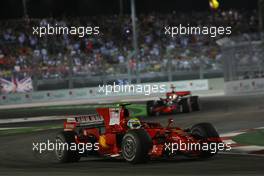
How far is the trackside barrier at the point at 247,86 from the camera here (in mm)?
32500

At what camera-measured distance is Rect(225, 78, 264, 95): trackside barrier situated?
3250 centimetres

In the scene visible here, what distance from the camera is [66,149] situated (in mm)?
12734

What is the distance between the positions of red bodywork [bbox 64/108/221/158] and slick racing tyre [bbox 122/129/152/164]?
0.85ft

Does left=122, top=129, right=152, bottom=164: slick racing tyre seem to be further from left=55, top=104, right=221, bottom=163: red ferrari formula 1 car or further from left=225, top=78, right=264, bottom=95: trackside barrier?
left=225, top=78, right=264, bottom=95: trackside barrier

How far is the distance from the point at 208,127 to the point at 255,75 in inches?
807

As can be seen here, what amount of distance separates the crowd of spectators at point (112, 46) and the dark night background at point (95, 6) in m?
0.51

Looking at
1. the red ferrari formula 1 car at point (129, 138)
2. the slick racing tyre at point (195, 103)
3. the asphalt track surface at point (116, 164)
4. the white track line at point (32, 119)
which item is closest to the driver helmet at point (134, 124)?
the red ferrari formula 1 car at point (129, 138)

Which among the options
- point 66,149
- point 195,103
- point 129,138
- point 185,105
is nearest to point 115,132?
point 129,138

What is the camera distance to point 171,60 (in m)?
34.8

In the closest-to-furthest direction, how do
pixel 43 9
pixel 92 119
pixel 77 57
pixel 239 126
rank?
pixel 92 119, pixel 239 126, pixel 77 57, pixel 43 9

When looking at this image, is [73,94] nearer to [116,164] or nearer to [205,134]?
[116,164]

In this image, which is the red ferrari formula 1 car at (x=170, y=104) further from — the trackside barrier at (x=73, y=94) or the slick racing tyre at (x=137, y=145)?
the slick racing tyre at (x=137, y=145)

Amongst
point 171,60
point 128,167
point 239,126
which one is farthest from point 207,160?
point 171,60

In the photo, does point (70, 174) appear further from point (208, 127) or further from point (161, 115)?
point (161, 115)
